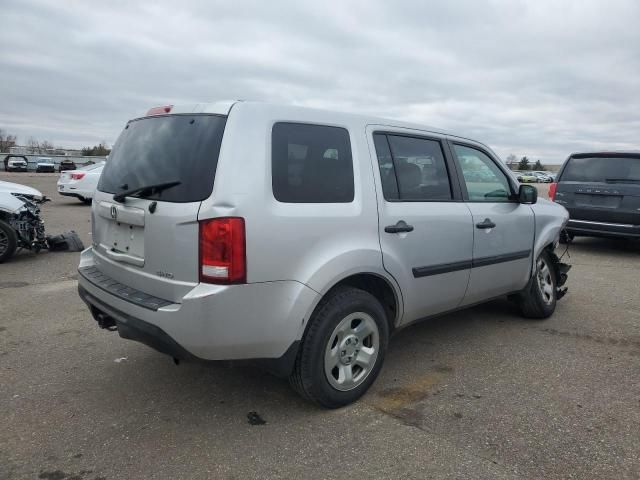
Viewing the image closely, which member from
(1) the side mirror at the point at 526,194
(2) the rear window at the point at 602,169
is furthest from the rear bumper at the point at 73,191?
(1) the side mirror at the point at 526,194

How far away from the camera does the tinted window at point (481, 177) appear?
160 inches

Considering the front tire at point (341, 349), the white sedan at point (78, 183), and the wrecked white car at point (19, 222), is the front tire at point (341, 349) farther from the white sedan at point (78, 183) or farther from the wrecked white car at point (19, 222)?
the white sedan at point (78, 183)

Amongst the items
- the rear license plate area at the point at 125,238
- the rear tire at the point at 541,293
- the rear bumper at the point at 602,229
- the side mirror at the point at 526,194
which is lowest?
the rear tire at the point at 541,293

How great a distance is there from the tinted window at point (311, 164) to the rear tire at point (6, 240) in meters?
5.99

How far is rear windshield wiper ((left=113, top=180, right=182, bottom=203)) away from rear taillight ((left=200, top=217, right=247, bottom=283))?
348 mm

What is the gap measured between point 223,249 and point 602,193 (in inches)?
317

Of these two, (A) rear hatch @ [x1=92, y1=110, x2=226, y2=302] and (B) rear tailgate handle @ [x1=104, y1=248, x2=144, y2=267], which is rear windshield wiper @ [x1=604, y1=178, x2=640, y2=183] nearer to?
(A) rear hatch @ [x1=92, y1=110, x2=226, y2=302]

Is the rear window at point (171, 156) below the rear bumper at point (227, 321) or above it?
above

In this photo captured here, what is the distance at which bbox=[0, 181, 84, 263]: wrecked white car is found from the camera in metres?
7.25

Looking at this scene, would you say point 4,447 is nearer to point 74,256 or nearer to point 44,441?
point 44,441

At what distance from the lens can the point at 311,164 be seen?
3006mm

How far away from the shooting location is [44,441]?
2.78m

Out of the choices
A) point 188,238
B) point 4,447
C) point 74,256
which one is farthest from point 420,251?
point 74,256

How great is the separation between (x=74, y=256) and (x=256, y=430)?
619 centimetres
